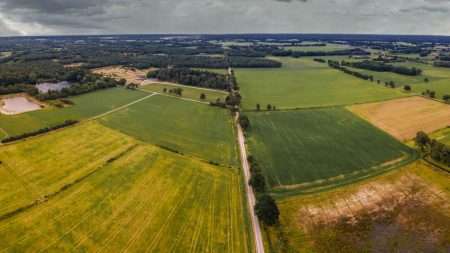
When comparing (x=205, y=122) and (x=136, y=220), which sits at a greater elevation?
(x=205, y=122)

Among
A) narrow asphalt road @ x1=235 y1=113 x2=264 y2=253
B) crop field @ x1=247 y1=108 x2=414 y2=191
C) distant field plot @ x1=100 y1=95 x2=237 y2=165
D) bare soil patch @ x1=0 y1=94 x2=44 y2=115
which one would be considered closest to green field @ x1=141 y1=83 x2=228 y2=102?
distant field plot @ x1=100 y1=95 x2=237 y2=165

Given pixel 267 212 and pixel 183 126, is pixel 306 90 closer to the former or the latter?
pixel 183 126

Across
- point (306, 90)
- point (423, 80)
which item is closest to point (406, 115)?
point (306, 90)

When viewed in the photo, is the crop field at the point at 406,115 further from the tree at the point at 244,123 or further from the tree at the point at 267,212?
the tree at the point at 267,212

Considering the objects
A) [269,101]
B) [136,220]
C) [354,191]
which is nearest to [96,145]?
[136,220]

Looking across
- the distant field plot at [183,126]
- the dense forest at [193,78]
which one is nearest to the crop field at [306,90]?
the dense forest at [193,78]

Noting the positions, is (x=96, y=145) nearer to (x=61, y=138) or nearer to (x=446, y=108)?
(x=61, y=138)
